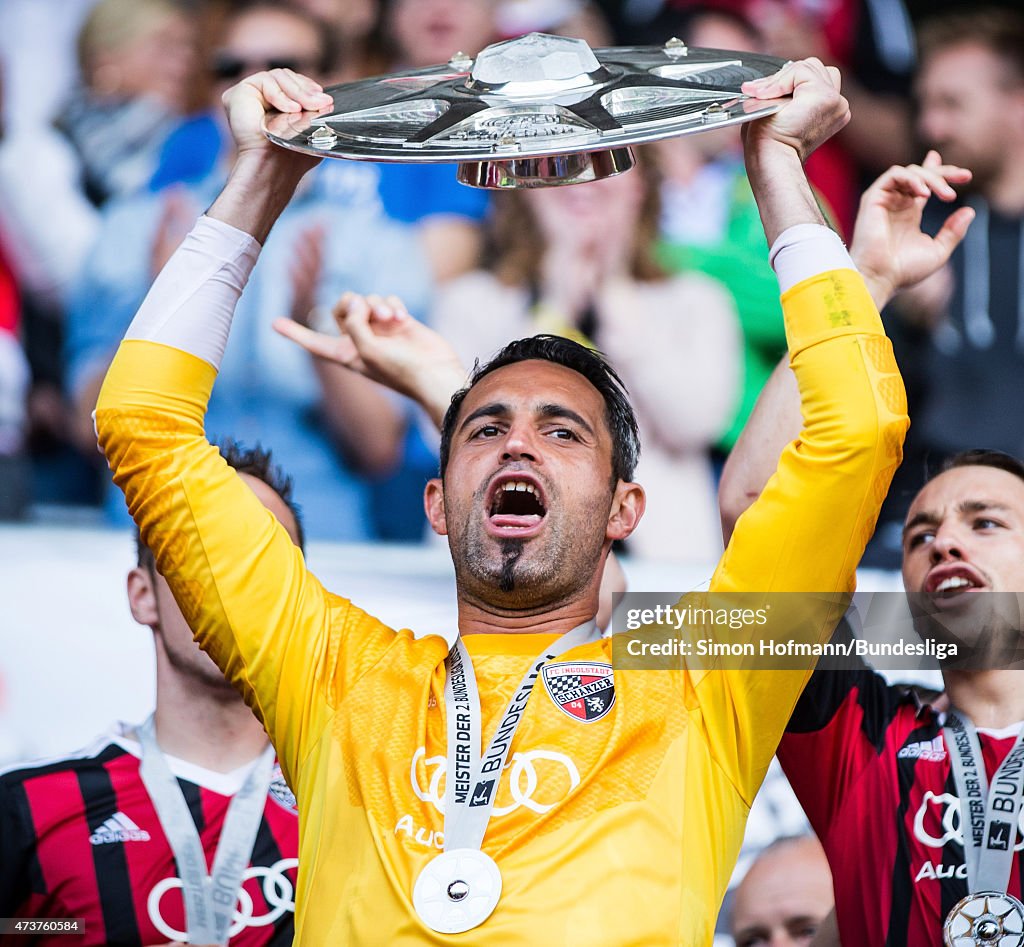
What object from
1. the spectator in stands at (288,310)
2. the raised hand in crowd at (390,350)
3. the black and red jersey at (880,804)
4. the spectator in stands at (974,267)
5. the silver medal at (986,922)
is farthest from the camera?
the spectator in stands at (288,310)

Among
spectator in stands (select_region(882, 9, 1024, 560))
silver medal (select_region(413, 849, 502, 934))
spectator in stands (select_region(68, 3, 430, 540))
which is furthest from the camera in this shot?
spectator in stands (select_region(68, 3, 430, 540))

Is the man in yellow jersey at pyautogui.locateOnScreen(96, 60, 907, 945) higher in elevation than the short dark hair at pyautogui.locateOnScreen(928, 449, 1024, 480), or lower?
lower

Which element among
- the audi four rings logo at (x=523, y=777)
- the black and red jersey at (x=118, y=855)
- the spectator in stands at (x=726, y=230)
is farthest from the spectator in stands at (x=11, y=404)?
the audi four rings logo at (x=523, y=777)

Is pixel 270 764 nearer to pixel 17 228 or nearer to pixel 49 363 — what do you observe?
pixel 49 363

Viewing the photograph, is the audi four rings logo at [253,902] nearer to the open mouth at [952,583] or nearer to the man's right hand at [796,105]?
the open mouth at [952,583]

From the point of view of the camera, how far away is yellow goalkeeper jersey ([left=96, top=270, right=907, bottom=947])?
1.97 metres

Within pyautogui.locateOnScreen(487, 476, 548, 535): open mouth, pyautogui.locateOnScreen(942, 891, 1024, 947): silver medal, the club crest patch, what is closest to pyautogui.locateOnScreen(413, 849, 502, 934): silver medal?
the club crest patch

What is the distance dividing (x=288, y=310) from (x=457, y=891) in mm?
2682

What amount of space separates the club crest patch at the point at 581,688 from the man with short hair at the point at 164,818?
74 cm

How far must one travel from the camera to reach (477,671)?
7.31ft

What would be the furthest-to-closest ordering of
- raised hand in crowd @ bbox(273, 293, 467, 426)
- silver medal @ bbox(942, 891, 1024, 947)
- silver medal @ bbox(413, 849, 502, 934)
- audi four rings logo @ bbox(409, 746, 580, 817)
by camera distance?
raised hand in crowd @ bbox(273, 293, 467, 426)
silver medal @ bbox(942, 891, 1024, 947)
audi four rings logo @ bbox(409, 746, 580, 817)
silver medal @ bbox(413, 849, 502, 934)

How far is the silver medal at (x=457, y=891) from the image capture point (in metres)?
1.91

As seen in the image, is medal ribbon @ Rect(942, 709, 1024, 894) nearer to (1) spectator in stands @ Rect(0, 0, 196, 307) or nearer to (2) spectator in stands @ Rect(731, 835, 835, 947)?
(2) spectator in stands @ Rect(731, 835, 835, 947)

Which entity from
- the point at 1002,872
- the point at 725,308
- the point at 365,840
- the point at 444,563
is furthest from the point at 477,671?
the point at 725,308
